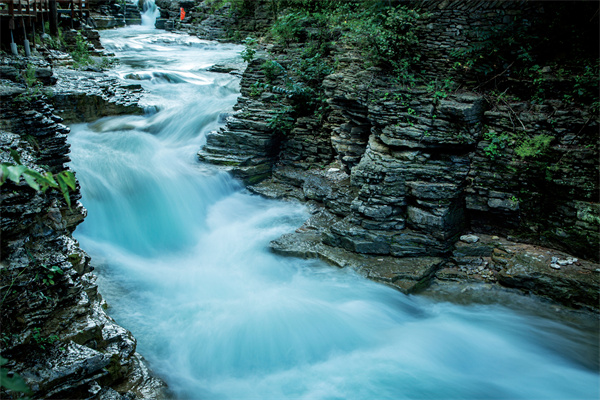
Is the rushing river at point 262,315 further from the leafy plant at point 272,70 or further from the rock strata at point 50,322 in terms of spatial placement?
the leafy plant at point 272,70

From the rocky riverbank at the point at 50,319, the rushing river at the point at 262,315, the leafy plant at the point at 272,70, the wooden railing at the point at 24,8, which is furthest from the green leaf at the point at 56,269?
the wooden railing at the point at 24,8

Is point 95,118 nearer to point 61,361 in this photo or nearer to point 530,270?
point 61,361

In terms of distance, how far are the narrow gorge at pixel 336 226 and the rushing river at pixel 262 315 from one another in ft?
0.12

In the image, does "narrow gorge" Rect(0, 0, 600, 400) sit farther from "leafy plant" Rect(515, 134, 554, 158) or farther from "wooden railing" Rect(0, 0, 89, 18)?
"wooden railing" Rect(0, 0, 89, 18)

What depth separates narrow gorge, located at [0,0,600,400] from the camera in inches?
200

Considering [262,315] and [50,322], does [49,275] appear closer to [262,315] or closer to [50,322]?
[50,322]

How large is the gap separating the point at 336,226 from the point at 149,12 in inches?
822

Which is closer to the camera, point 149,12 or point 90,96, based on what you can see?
point 90,96

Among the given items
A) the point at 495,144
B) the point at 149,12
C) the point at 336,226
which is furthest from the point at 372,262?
the point at 149,12

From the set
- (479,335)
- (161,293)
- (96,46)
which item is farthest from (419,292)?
(96,46)

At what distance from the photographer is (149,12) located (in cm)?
2386

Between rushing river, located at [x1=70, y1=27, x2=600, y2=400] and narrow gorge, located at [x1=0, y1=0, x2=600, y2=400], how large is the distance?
4 cm

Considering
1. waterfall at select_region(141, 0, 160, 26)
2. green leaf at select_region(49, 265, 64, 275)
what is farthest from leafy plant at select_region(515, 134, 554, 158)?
waterfall at select_region(141, 0, 160, 26)

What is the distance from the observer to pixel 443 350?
6.05 m
